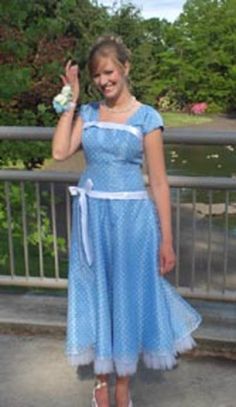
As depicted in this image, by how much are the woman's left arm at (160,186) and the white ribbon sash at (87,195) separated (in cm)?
8

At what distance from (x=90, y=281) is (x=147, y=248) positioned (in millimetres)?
290

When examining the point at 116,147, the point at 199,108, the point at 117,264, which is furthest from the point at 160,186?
the point at 199,108

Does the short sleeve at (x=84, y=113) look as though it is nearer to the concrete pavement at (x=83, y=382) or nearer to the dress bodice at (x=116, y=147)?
the dress bodice at (x=116, y=147)

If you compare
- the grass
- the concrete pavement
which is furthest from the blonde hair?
the grass

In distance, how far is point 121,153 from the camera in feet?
9.00

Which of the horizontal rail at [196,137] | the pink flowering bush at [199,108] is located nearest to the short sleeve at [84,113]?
the horizontal rail at [196,137]

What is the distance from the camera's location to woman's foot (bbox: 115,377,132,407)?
10.0 ft

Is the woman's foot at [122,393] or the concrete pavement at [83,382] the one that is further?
the concrete pavement at [83,382]

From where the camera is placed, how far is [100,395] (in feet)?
10.2

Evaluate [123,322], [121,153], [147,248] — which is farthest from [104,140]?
[123,322]

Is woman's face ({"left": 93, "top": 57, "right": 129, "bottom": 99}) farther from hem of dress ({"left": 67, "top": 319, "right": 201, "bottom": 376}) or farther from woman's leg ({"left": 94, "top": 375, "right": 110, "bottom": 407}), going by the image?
A: woman's leg ({"left": 94, "top": 375, "right": 110, "bottom": 407})

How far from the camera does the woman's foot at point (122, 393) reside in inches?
120

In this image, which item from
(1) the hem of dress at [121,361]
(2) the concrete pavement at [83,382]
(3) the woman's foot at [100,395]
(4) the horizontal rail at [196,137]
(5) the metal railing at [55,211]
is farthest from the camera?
(5) the metal railing at [55,211]

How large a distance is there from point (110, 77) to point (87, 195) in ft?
1.64
